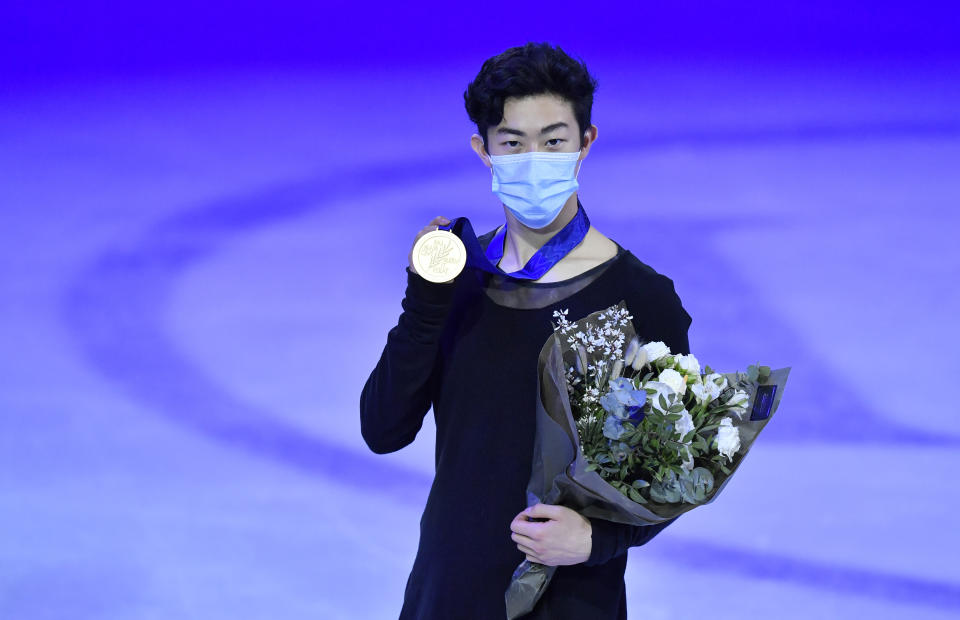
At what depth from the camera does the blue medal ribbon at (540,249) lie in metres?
1.99

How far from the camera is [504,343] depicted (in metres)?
1.99

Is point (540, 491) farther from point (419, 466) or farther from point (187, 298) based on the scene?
point (187, 298)

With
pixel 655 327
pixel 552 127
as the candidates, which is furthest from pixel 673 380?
pixel 552 127

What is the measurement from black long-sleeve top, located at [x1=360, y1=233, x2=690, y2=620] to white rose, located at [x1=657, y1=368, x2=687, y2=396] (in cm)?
24

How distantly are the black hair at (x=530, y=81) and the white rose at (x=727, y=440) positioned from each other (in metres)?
0.67

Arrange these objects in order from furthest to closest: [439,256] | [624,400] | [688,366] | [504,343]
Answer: [504,343] < [439,256] < [688,366] < [624,400]

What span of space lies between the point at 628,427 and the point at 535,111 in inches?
25.9

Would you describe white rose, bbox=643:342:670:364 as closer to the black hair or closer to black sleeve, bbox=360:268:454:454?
black sleeve, bbox=360:268:454:454

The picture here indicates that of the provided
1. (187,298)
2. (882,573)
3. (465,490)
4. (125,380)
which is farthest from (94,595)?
→ (882,573)

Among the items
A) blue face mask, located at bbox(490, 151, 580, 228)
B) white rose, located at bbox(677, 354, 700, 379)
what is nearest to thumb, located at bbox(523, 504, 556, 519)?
white rose, located at bbox(677, 354, 700, 379)

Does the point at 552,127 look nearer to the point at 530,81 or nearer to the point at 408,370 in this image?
the point at 530,81

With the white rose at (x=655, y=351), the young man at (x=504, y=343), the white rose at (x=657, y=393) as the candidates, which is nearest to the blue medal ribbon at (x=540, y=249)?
the young man at (x=504, y=343)

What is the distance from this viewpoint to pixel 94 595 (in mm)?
3797

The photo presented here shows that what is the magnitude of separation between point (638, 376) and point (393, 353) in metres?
0.45
